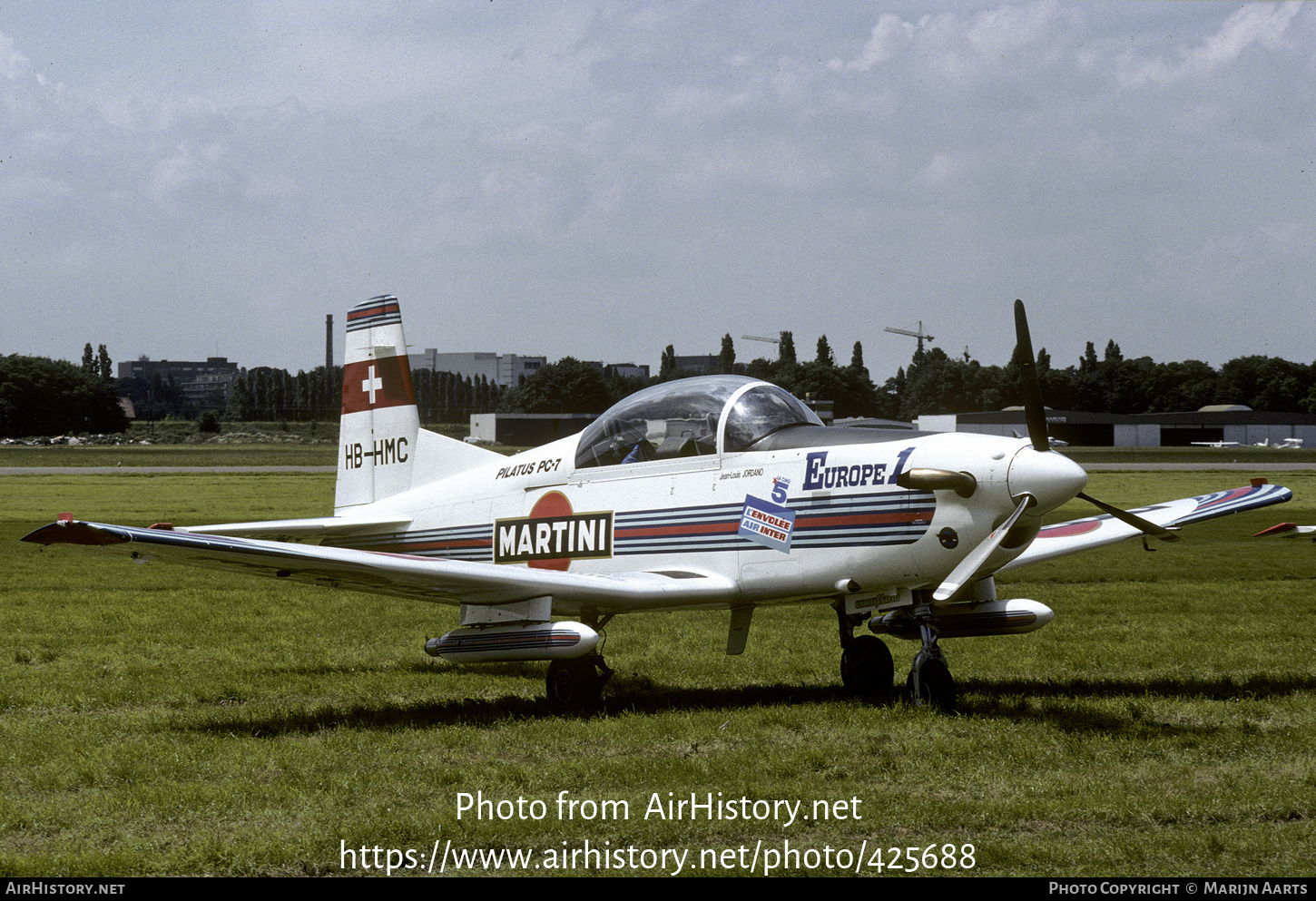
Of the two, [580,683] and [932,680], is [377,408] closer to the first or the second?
[580,683]

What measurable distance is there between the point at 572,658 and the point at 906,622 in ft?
8.36

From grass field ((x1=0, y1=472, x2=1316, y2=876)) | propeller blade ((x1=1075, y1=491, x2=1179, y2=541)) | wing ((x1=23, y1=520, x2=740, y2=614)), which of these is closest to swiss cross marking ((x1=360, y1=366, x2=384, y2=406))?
grass field ((x1=0, y1=472, x2=1316, y2=876))

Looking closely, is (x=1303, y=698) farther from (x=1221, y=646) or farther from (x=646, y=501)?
(x=646, y=501)

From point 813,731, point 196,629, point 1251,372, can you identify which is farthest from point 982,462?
point 1251,372

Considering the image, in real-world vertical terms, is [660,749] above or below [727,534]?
below

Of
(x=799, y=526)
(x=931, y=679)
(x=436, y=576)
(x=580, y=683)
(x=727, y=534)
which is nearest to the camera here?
(x=436, y=576)

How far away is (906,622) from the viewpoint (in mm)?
8953

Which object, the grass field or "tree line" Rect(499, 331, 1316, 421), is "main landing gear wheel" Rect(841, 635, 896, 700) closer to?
the grass field

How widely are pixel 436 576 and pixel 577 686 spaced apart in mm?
1556

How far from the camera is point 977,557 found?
25.9ft

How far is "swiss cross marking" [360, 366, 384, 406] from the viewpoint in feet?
40.7

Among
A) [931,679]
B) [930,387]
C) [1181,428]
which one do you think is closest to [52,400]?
[930,387]

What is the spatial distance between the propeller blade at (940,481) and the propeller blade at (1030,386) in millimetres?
535

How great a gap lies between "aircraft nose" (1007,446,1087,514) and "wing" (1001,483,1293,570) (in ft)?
8.64
